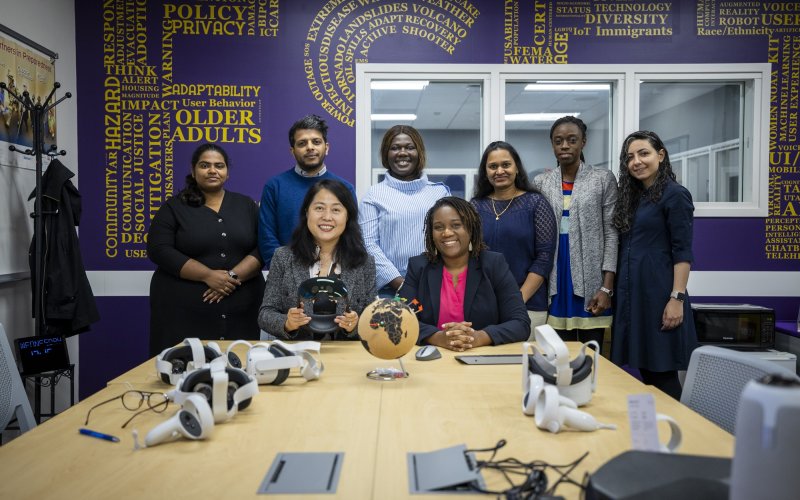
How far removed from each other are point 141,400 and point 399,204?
6.09 ft

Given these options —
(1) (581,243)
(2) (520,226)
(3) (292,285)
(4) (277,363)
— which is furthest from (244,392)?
(1) (581,243)

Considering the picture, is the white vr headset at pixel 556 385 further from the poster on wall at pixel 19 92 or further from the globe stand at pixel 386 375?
the poster on wall at pixel 19 92

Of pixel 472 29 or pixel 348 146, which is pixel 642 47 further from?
pixel 348 146

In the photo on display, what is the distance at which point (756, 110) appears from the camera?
178 inches

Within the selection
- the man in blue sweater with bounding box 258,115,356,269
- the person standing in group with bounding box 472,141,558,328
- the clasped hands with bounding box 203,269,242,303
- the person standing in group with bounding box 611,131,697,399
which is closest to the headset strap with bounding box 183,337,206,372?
the clasped hands with bounding box 203,269,242,303

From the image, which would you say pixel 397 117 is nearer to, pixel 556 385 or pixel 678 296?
pixel 678 296

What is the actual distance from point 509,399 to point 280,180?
2.11 metres

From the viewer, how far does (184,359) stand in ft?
6.28

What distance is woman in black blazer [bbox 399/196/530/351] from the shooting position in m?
2.64

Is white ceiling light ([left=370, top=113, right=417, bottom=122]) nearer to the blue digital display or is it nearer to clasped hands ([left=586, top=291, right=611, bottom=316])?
clasped hands ([left=586, top=291, right=611, bottom=316])

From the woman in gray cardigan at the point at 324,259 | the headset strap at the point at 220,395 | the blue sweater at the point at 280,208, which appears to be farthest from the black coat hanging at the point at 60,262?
the headset strap at the point at 220,395

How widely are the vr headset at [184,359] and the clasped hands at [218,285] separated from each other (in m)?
1.28

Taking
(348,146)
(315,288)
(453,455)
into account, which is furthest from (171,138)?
(453,455)

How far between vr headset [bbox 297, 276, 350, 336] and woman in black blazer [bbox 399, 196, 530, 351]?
0.38 metres
